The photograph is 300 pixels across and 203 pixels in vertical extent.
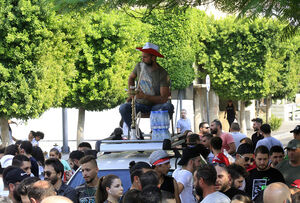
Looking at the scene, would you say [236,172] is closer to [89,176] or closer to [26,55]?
[89,176]

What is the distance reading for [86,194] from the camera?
22.7ft

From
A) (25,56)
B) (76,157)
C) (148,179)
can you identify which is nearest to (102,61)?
(25,56)

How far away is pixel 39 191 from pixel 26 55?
13499mm

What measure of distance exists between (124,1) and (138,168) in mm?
2189

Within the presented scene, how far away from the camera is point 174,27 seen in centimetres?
3081

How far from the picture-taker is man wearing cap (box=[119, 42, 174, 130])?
9375 mm

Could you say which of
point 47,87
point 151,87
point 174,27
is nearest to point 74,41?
point 47,87

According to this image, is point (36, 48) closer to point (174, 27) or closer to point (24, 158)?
point (24, 158)

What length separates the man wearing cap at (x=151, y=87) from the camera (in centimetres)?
938

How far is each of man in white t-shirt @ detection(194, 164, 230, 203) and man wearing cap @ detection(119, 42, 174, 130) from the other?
3320 millimetres

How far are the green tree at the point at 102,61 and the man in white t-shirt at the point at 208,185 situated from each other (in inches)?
705

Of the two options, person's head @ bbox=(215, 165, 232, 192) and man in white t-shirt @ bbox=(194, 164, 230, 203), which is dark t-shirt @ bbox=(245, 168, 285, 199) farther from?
man in white t-shirt @ bbox=(194, 164, 230, 203)

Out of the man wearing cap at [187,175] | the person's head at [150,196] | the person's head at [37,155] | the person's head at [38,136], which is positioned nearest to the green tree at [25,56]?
the person's head at [38,136]

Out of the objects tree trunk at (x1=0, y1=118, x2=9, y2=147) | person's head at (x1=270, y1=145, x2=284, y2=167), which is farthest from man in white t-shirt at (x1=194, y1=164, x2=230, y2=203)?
tree trunk at (x1=0, y1=118, x2=9, y2=147)
